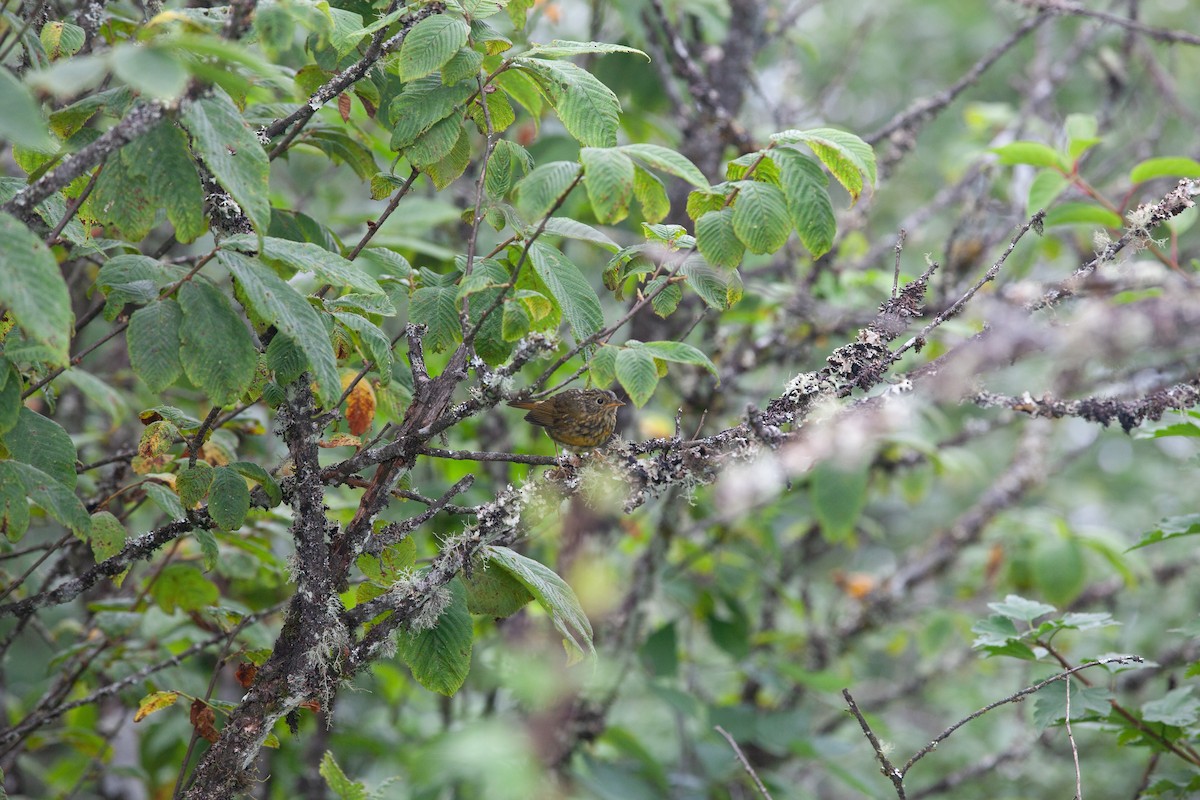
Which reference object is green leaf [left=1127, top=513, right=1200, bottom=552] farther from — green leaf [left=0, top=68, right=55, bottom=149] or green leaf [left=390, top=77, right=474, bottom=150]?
green leaf [left=0, top=68, right=55, bottom=149]

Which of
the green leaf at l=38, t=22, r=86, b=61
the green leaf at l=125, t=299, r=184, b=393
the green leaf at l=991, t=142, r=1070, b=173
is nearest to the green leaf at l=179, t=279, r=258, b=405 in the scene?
the green leaf at l=125, t=299, r=184, b=393

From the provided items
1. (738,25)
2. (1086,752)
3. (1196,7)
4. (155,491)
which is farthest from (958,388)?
(1196,7)

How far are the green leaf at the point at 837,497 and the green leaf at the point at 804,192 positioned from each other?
5.51 ft

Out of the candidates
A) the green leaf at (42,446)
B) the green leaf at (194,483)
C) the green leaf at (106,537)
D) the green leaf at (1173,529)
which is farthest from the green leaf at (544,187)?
the green leaf at (1173,529)

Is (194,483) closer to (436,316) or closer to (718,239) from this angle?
(436,316)

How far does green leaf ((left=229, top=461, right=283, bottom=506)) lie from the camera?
1545 millimetres

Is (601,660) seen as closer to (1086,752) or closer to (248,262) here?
(248,262)

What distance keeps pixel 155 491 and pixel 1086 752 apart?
474 centimetres

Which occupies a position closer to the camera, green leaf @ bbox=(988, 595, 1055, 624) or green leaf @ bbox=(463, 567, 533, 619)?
green leaf @ bbox=(463, 567, 533, 619)

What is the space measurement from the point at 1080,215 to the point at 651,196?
1.37m

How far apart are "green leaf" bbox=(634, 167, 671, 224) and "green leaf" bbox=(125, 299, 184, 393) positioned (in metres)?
0.74

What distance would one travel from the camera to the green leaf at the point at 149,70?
2.96 feet

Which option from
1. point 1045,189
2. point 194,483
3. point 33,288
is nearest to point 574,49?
point 33,288

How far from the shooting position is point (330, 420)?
1.60m
